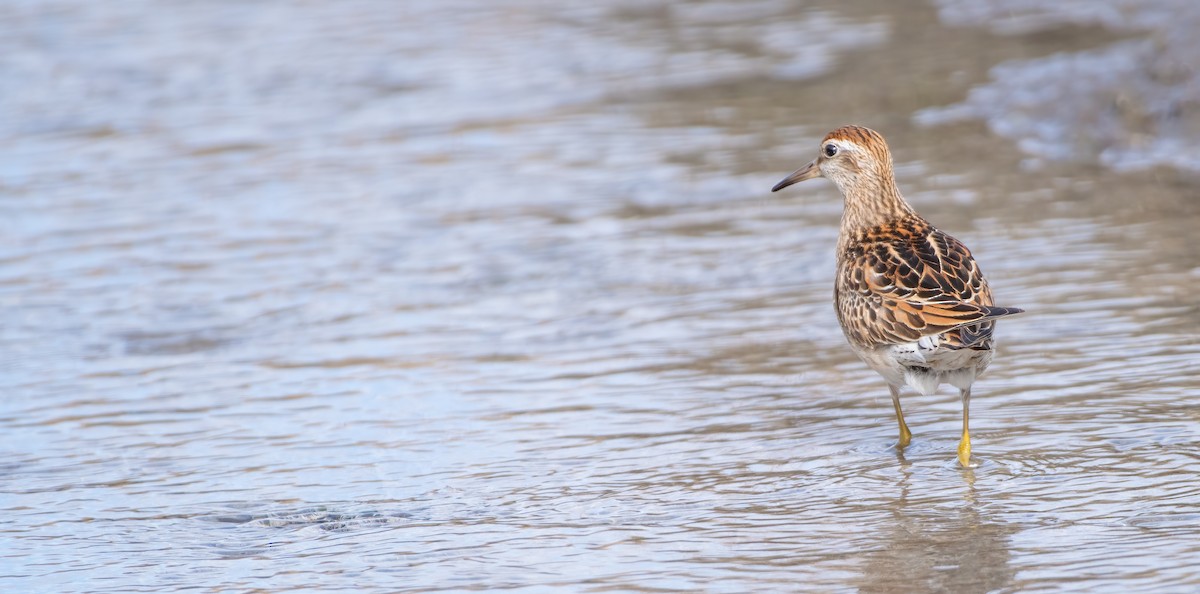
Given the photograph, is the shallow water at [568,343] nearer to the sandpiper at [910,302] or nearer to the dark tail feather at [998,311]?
the sandpiper at [910,302]

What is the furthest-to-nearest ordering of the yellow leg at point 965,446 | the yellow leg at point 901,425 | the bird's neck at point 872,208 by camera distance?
1. the bird's neck at point 872,208
2. the yellow leg at point 901,425
3. the yellow leg at point 965,446

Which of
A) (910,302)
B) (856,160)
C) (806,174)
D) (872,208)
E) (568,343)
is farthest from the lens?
(568,343)

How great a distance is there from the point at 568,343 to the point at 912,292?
246cm

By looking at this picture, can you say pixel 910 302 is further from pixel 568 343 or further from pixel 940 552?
pixel 568 343

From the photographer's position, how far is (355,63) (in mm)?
17047

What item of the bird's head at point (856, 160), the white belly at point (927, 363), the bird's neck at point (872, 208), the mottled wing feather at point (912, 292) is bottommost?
the white belly at point (927, 363)

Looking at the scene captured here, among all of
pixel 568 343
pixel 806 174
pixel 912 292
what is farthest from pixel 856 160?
pixel 568 343

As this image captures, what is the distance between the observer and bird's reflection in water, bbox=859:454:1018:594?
5.03 m

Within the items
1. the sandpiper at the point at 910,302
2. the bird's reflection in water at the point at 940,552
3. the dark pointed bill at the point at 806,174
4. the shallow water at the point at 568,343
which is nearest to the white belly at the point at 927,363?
the sandpiper at the point at 910,302

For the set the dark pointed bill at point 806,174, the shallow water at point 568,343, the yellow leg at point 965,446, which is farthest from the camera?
the dark pointed bill at point 806,174

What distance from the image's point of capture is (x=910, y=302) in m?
6.03

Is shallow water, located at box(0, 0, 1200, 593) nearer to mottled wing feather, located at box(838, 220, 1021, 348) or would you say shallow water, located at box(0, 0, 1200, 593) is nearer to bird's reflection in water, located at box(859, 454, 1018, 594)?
bird's reflection in water, located at box(859, 454, 1018, 594)

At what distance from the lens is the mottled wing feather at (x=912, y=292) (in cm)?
589

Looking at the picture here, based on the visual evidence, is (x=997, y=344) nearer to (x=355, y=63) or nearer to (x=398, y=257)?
(x=398, y=257)
